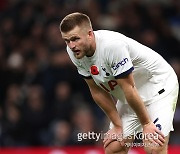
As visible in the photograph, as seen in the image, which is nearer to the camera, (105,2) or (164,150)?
(164,150)

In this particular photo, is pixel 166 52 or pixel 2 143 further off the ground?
pixel 166 52

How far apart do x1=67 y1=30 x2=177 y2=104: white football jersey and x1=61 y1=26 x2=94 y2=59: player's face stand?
Result: 0.38 feet

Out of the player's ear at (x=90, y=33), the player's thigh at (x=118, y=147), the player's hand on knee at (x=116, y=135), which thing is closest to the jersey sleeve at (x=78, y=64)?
the player's ear at (x=90, y=33)

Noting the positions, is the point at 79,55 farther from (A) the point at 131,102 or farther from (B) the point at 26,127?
(B) the point at 26,127

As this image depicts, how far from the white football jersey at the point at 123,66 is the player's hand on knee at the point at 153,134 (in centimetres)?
37

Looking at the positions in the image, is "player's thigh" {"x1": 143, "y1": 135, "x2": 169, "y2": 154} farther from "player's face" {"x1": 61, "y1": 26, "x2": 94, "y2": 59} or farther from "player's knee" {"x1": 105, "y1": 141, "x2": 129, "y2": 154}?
"player's face" {"x1": 61, "y1": 26, "x2": 94, "y2": 59}

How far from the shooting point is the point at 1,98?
9.47 metres

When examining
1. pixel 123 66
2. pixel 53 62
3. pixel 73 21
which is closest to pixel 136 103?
pixel 123 66

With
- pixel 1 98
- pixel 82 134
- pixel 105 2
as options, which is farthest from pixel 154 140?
pixel 105 2

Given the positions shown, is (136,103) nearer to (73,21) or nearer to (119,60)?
(119,60)

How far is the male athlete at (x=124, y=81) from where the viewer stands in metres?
5.28

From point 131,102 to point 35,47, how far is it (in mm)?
4569

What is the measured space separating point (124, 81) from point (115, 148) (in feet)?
2.70

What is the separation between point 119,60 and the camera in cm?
527
